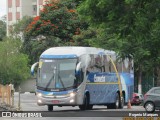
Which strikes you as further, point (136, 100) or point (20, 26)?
point (20, 26)

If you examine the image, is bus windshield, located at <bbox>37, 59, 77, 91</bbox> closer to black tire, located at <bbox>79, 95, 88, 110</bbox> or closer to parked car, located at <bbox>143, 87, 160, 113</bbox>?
black tire, located at <bbox>79, 95, 88, 110</bbox>

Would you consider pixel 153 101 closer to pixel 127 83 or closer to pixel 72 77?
pixel 127 83

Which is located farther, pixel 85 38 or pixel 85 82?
pixel 85 38

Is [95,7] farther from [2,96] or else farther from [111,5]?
[2,96]

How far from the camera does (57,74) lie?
1199 inches

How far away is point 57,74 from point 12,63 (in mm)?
47166

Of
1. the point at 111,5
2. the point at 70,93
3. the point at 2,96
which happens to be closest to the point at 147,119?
the point at 111,5

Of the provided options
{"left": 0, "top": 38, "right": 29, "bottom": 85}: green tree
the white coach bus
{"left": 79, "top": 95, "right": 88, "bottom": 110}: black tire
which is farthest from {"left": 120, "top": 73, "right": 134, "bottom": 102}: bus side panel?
{"left": 0, "top": 38, "right": 29, "bottom": 85}: green tree

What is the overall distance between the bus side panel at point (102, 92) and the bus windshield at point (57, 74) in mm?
1701

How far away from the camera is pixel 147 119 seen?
19078 millimetres

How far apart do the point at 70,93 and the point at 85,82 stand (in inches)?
56.1

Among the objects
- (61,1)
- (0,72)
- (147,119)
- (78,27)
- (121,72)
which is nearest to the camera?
(147,119)

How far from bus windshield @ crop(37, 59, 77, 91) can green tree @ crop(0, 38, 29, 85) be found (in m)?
43.7

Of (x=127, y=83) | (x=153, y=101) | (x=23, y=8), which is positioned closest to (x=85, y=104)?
(x=153, y=101)
